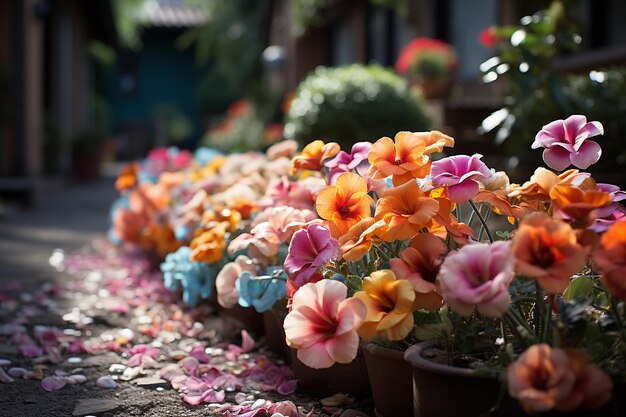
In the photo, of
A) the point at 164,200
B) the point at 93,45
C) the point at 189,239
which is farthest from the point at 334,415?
the point at 93,45

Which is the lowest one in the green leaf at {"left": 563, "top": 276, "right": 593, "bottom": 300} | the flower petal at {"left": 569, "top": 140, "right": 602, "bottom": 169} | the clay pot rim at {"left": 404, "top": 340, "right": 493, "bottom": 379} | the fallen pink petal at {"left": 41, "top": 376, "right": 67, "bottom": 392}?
the fallen pink petal at {"left": 41, "top": 376, "right": 67, "bottom": 392}

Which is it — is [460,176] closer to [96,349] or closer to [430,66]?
Answer: [96,349]

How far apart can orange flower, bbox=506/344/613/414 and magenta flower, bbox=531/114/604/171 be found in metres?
0.65

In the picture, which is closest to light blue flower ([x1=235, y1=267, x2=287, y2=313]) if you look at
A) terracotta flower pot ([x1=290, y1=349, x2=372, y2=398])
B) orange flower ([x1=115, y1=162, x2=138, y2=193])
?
terracotta flower pot ([x1=290, y1=349, x2=372, y2=398])

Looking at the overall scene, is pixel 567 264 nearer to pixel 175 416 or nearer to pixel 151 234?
pixel 175 416

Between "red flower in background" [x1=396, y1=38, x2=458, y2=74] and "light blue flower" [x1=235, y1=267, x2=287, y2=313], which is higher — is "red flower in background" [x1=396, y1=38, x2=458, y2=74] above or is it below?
above

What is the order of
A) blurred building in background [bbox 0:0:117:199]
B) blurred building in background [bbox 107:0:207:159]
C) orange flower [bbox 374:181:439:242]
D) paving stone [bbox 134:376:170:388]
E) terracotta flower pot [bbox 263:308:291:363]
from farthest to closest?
blurred building in background [bbox 107:0:207:159] → blurred building in background [bbox 0:0:117:199] → terracotta flower pot [bbox 263:308:291:363] → paving stone [bbox 134:376:170:388] → orange flower [bbox 374:181:439:242]

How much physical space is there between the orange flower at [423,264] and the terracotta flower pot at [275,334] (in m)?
0.88

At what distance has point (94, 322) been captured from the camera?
363cm

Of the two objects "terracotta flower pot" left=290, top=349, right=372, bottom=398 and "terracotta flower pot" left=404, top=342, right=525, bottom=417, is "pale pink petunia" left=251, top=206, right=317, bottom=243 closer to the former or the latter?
"terracotta flower pot" left=290, top=349, right=372, bottom=398

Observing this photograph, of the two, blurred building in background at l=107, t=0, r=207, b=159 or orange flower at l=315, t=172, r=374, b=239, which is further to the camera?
blurred building in background at l=107, t=0, r=207, b=159

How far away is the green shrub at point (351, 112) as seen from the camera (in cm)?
579

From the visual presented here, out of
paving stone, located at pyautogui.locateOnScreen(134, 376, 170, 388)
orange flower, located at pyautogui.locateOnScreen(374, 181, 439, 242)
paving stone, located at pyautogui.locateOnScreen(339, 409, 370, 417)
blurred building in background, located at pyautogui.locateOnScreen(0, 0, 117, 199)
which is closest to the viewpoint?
orange flower, located at pyautogui.locateOnScreen(374, 181, 439, 242)

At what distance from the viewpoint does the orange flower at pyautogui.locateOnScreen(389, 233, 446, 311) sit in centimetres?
194
